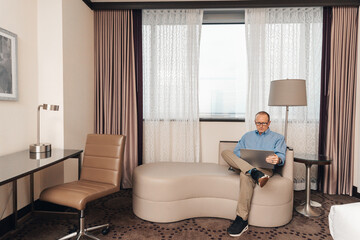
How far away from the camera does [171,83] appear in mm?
3428

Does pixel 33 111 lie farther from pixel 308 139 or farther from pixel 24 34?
pixel 308 139

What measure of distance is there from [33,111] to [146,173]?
1398 mm

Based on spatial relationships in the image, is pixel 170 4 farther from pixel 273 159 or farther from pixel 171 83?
pixel 273 159

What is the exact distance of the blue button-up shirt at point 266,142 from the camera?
8.19 feet

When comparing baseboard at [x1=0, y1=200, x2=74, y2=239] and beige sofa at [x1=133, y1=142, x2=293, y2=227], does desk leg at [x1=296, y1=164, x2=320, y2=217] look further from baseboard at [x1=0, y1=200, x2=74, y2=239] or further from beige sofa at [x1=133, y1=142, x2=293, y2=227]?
baseboard at [x1=0, y1=200, x2=74, y2=239]

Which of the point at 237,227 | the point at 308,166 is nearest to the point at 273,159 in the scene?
the point at 308,166

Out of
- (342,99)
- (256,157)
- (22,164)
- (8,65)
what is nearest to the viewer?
(22,164)

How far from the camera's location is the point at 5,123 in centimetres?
218

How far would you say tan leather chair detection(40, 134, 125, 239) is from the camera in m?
1.91

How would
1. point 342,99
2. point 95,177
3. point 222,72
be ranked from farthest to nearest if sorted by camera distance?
point 222,72 → point 342,99 → point 95,177

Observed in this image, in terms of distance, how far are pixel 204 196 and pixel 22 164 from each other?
5.57 ft

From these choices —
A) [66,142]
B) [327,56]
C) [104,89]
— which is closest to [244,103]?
[327,56]

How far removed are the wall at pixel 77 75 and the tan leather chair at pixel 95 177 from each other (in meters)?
0.57

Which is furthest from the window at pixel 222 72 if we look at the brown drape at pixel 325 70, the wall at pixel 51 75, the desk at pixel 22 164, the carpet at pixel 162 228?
the desk at pixel 22 164
